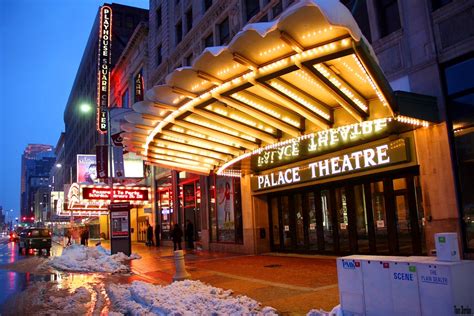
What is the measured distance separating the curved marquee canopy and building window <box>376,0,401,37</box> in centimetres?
301

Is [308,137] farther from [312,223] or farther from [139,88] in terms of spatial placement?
[139,88]

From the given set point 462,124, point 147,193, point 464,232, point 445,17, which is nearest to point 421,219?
point 464,232

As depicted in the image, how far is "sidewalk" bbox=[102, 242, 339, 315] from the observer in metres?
9.28

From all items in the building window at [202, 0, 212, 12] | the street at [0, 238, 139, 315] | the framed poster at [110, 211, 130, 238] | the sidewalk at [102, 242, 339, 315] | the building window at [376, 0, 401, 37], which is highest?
the building window at [202, 0, 212, 12]

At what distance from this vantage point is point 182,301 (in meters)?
9.09

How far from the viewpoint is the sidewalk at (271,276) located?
9281mm

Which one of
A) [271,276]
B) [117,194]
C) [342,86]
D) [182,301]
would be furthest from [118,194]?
[342,86]

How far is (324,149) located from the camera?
1609 cm

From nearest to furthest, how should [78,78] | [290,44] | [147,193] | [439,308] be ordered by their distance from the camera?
[439,308]
[290,44]
[147,193]
[78,78]

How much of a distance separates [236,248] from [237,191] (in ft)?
9.30

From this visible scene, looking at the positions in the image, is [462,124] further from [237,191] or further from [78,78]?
[78,78]

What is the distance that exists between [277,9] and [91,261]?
14.5 m

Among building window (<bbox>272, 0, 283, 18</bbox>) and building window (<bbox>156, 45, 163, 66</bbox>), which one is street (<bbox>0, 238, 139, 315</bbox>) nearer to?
building window (<bbox>272, 0, 283, 18</bbox>)

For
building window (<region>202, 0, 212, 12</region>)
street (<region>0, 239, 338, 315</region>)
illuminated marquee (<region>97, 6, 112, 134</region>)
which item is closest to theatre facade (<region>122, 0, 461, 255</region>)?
street (<region>0, 239, 338, 315</region>)
